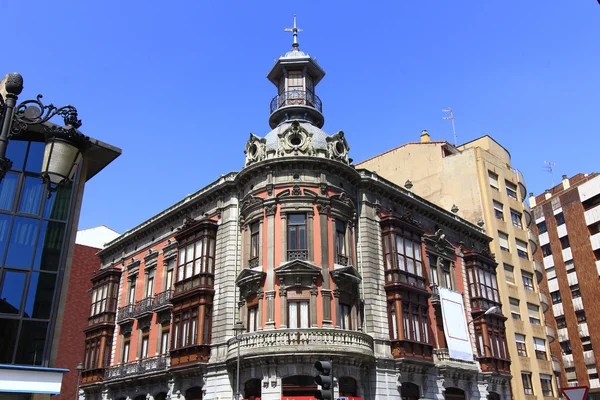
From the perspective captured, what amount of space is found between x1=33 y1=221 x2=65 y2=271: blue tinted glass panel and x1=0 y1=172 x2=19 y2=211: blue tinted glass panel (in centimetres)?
128

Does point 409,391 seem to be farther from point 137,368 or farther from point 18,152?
point 18,152

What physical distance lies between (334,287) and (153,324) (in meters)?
14.5

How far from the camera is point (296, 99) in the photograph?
37.0 meters

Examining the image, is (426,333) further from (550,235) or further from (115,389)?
(550,235)

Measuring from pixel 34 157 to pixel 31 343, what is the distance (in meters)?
6.35

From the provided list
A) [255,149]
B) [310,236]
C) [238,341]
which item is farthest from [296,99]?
[238,341]

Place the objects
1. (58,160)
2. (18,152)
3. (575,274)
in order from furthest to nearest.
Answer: (575,274) → (18,152) → (58,160)

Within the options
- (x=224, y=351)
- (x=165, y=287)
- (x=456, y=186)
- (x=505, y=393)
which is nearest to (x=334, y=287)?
(x=224, y=351)

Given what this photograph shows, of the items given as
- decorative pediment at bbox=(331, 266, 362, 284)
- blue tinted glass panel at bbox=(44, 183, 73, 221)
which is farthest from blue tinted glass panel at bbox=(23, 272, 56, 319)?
decorative pediment at bbox=(331, 266, 362, 284)

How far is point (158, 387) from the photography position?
3362cm

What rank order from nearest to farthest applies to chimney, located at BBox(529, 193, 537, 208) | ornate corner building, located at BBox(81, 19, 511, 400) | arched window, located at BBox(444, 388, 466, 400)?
1. ornate corner building, located at BBox(81, 19, 511, 400)
2. arched window, located at BBox(444, 388, 466, 400)
3. chimney, located at BBox(529, 193, 537, 208)

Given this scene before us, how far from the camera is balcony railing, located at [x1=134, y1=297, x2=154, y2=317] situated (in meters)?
36.8

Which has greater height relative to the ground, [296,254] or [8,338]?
[296,254]

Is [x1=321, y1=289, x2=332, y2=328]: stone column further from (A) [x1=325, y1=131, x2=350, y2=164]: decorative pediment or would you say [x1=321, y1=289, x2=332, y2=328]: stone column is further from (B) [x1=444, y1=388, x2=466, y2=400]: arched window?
(B) [x1=444, y1=388, x2=466, y2=400]: arched window
